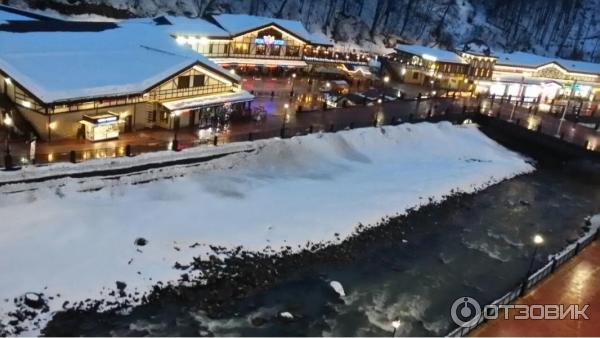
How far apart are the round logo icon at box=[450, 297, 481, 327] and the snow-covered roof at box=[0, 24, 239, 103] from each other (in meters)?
23.4

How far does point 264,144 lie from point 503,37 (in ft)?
299

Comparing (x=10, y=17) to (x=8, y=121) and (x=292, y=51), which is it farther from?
(x=292, y=51)

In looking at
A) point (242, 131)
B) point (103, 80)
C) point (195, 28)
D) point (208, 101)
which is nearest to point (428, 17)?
point (195, 28)

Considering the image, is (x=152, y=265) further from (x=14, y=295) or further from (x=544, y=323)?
(x=544, y=323)

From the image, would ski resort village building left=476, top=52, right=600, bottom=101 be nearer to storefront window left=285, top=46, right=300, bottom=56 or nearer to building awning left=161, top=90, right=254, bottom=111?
storefront window left=285, top=46, right=300, bottom=56

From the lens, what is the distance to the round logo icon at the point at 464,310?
77.1 feet

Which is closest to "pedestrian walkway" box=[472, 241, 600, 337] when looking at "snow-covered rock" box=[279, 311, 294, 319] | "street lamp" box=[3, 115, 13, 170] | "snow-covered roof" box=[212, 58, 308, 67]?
"snow-covered rock" box=[279, 311, 294, 319]

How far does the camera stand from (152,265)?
2464cm

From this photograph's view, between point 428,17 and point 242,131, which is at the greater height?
point 428,17

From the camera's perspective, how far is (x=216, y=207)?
30.3m

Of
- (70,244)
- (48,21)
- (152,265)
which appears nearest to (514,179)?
(152,265)

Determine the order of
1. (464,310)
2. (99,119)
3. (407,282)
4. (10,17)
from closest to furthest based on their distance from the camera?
1. (464,310)
2. (407,282)
3. (99,119)
4. (10,17)

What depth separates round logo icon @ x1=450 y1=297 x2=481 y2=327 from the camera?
23500mm

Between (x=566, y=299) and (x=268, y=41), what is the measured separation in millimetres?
45752
